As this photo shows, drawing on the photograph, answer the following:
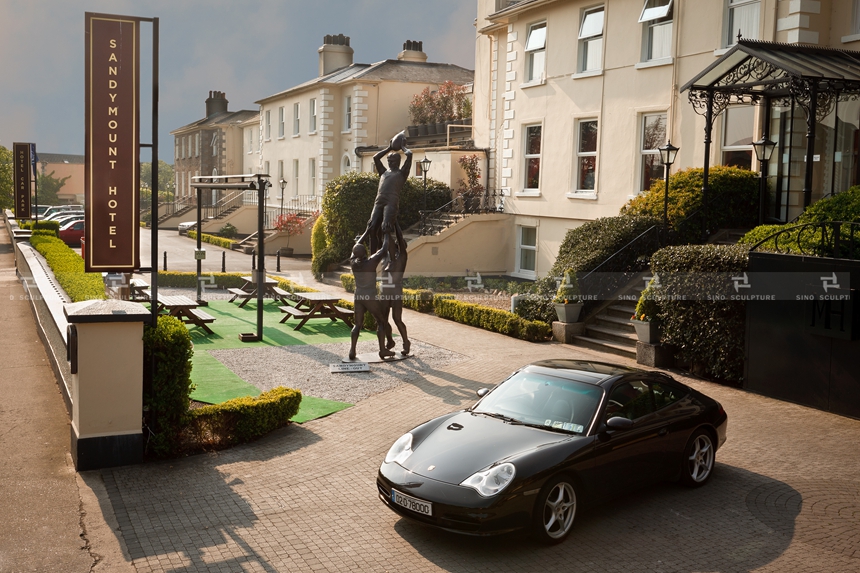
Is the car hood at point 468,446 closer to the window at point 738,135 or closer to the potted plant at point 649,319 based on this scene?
the potted plant at point 649,319

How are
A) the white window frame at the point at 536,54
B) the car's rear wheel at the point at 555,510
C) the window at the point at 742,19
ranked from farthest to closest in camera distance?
the white window frame at the point at 536,54 → the window at the point at 742,19 → the car's rear wheel at the point at 555,510

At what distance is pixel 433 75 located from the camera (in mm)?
40562

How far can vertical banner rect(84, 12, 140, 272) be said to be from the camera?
351 inches

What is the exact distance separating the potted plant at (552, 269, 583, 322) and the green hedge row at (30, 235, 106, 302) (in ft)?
29.3

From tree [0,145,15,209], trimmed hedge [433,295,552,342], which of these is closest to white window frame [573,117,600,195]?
trimmed hedge [433,295,552,342]

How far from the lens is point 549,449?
7152 millimetres

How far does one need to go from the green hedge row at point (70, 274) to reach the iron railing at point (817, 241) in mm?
11074

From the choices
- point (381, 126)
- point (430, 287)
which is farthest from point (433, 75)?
point (430, 287)

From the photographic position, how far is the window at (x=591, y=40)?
22891 mm

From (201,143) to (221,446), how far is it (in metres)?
56.8


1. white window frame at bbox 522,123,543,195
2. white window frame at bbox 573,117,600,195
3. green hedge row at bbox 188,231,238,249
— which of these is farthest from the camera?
green hedge row at bbox 188,231,238,249

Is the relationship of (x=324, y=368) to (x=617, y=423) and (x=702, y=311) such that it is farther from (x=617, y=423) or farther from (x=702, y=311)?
(x=617, y=423)

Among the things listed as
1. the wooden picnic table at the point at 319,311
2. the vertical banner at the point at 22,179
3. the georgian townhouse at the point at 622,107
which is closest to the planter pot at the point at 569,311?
the georgian townhouse at the point at 622,107

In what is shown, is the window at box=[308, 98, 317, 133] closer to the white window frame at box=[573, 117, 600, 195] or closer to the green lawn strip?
the white window frame at box=[573, 117, 600, 195]
